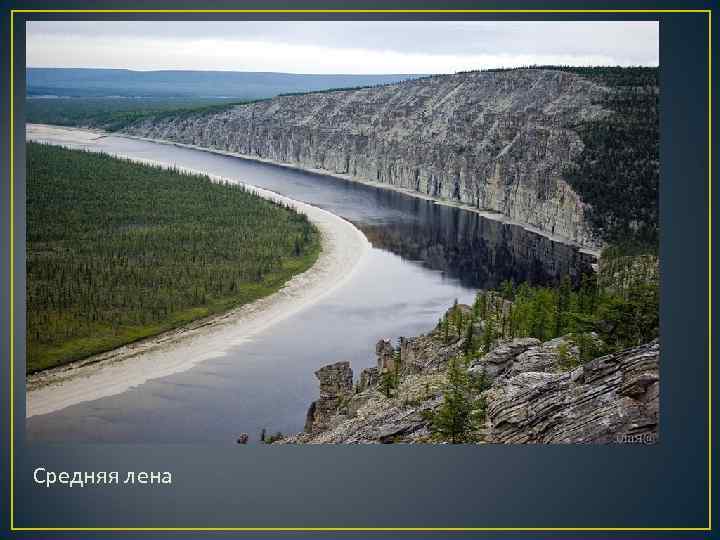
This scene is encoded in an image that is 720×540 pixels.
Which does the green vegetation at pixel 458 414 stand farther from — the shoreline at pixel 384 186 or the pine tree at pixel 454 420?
the shoreline at pixel 384 186

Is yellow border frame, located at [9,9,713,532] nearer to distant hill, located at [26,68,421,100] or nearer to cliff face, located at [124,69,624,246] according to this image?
distant hill, located at [26,68,421,100]

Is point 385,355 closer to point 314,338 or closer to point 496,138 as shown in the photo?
point 314,338

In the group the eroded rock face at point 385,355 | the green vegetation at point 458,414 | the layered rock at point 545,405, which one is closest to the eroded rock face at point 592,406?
the layered rock at point 545,405

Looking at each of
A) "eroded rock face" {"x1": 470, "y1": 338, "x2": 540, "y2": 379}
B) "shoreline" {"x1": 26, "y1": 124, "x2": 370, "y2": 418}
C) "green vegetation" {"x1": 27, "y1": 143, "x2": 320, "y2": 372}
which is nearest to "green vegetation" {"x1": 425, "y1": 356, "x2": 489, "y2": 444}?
"eroded rock face" {"x1": 470, "y1": 338, "x2": 540, "y2": 379}

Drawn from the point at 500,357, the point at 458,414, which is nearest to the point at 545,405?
the point at 458,414

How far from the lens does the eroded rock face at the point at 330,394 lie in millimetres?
9898

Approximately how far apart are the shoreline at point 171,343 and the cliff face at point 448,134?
3695 mm

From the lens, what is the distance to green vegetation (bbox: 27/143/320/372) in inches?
371

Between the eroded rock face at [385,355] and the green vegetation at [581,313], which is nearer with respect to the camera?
the green vegetation at [581,313]

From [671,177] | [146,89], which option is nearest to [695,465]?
[671,177]

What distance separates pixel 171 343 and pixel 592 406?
586cm

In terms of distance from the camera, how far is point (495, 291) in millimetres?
14133

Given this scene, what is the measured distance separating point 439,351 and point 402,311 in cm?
160

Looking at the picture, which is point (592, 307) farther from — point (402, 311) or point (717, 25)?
point (717, 25)
